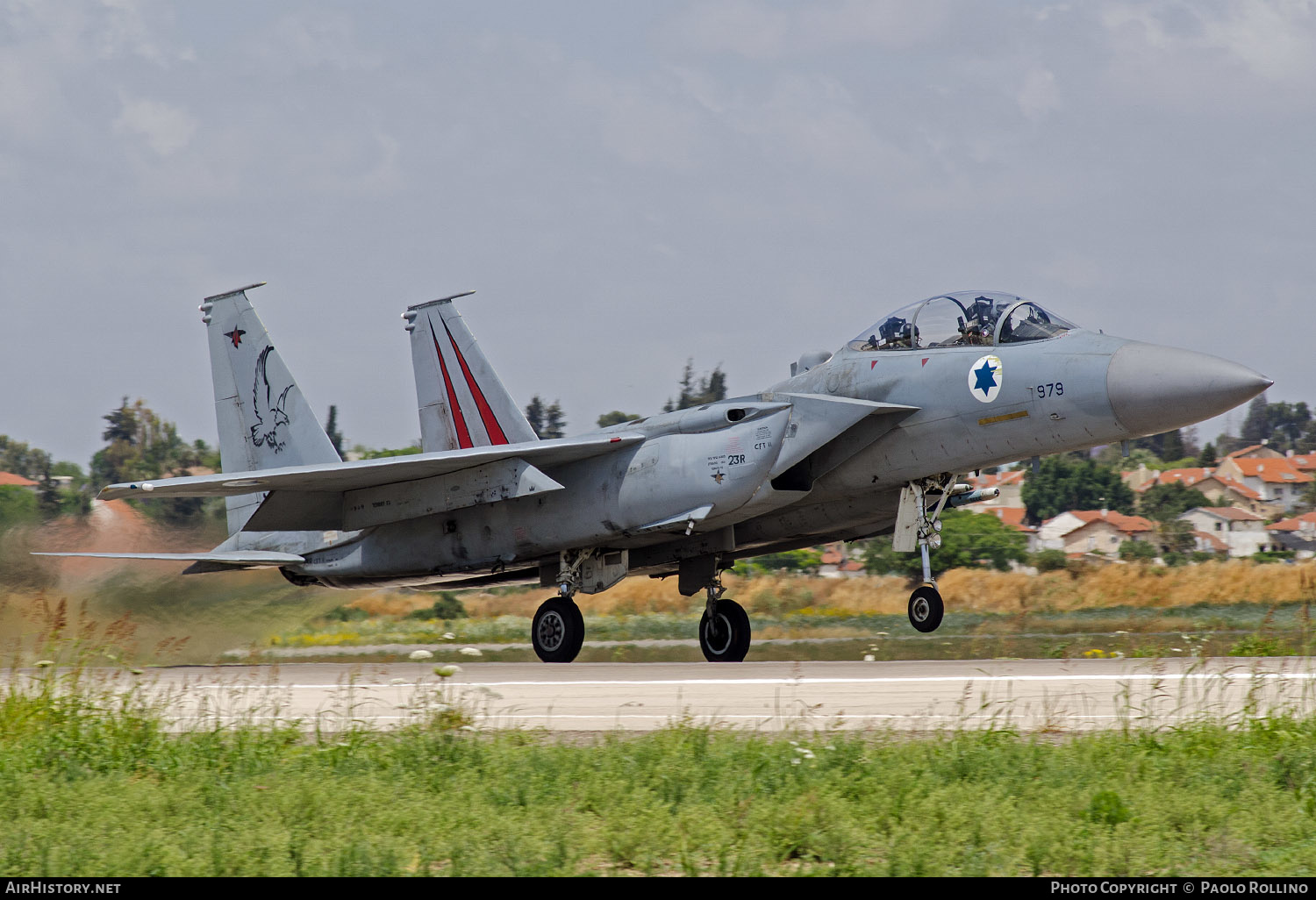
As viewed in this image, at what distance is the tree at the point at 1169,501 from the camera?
8006cm

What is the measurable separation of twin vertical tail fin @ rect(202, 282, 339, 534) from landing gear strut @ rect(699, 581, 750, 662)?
18.3 ft

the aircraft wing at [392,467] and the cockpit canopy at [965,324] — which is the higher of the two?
the cockpit canopy at [965,324]

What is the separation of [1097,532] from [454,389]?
2657 inches

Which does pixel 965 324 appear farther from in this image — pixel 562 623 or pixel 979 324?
pixel 562 623

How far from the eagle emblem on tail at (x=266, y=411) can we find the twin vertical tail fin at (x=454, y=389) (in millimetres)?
2100

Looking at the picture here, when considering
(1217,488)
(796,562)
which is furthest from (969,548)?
(1217,488)

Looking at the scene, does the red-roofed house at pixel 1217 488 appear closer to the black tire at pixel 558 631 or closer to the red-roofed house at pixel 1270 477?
the red-roofed house at pixel 1270 477

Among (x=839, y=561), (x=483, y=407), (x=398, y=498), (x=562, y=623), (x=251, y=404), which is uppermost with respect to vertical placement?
(x=251, y=404)

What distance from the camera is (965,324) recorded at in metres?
12.4

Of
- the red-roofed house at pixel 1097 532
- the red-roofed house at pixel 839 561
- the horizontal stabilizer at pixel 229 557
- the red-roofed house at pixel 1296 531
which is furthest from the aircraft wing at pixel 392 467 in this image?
the red-roofed house at pixel 1296 531

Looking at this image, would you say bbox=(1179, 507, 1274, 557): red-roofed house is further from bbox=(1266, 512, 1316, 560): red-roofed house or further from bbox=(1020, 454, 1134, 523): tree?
bbox=(1020, 454, 1134, 523): tree

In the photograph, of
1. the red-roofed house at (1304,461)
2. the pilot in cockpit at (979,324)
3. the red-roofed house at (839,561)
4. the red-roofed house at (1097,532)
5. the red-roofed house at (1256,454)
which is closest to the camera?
the pilot in cockpit at (979,324)

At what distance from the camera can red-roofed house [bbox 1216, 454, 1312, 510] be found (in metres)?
106

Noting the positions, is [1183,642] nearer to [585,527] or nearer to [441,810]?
[585,527]
